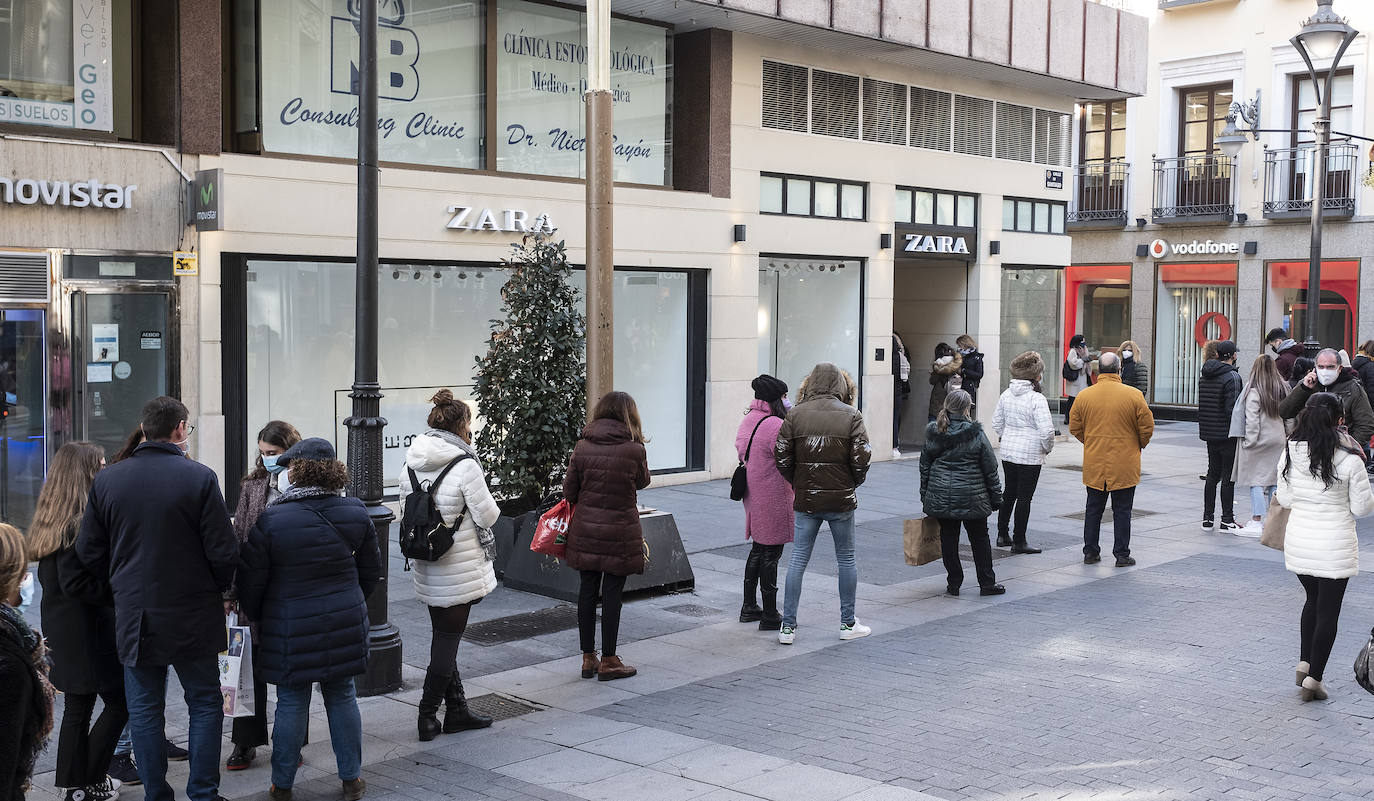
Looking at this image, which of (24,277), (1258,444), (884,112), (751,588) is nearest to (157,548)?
(751,588)

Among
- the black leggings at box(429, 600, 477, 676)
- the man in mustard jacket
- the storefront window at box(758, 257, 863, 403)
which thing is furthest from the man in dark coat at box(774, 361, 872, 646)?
the storefront window at box(758, 257, 863, 403)

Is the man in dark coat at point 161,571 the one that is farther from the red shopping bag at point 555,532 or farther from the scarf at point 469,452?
the red shopping bag at point 555,532

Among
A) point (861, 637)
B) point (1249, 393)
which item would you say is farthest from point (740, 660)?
point (1249, 393)

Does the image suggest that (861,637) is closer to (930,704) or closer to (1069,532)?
(930,704)

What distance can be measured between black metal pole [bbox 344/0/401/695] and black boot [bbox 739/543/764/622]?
2.86 metres

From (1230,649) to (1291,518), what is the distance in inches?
56.0

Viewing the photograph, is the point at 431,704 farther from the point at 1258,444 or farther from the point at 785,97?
the point at 785,97

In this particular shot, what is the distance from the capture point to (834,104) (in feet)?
60.1

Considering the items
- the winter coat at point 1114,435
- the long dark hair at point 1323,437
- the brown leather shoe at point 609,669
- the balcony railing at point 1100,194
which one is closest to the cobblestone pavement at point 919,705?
the brown leather shoe at point 609,669

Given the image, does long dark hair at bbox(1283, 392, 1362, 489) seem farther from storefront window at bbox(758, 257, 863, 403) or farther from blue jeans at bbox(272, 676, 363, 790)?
storefront window at bbox(758, 257, 863, 403)

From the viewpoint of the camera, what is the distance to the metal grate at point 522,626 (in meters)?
9.14

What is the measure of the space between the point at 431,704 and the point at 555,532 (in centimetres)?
156

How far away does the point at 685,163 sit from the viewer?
669 inches

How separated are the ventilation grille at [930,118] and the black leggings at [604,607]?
12963 mm
